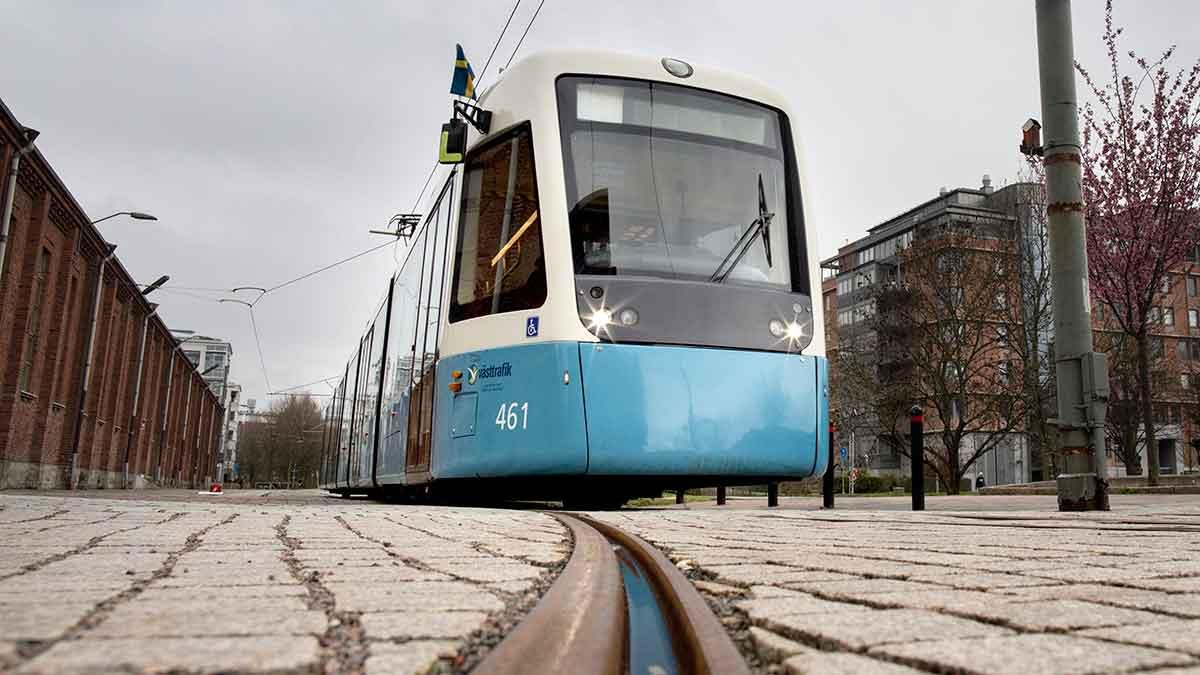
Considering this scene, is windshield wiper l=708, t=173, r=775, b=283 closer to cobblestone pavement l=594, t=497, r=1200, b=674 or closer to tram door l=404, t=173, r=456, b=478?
tram door l=404, t=173, r=456, b=478

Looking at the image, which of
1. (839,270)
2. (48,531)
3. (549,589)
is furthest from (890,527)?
(839,270)

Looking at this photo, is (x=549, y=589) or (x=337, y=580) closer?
(x=549, y=589)

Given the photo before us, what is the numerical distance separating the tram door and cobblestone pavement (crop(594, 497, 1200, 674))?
4.68 metres

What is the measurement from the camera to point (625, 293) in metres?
7.30

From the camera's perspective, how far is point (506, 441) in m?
7.37

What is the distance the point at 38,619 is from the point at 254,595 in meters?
0.49

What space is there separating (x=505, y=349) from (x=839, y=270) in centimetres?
6338

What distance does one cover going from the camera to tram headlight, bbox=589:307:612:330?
718 cm

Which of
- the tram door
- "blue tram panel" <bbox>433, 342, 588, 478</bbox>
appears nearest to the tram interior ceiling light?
the tram door

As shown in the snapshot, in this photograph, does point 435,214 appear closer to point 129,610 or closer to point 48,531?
point 48,531

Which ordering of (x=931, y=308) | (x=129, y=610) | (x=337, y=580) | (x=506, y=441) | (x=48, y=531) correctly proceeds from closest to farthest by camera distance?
(x=129, y=610) < (x=337, y=580) < (x=48, y=531) < (x=506, y=441) < (x=931, y=308)

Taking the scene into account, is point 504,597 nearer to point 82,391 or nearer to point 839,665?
point 839,665

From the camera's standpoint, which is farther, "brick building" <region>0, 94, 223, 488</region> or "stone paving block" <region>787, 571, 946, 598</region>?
"brick building" <region>0, 94, 223, 488</region>

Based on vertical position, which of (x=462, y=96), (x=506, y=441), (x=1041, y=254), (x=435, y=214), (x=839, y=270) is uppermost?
(x=839, y=270)
